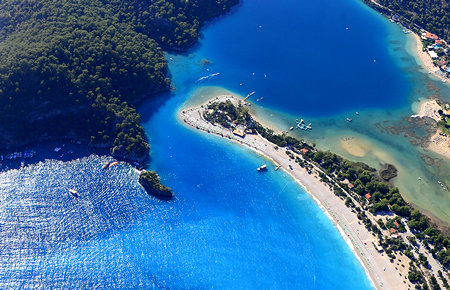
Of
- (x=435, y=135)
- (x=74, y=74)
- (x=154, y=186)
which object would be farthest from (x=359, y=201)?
(x=74, y=74)

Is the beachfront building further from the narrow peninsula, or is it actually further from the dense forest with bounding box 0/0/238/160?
the dense forest with bounding box 0/0/238/160

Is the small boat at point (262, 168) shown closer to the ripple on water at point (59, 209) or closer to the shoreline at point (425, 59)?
the ripple on water at point (59, 209)

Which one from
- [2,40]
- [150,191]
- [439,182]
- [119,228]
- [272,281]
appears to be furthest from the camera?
[2,40]

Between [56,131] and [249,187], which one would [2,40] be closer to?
[56,131]

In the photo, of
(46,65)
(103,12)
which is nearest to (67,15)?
(103,12)

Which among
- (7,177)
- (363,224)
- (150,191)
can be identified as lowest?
(7,177)

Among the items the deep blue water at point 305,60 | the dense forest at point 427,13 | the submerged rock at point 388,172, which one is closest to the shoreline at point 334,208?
the submerged rock at point 388,172

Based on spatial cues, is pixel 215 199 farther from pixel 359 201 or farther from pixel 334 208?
pixel 359 201
